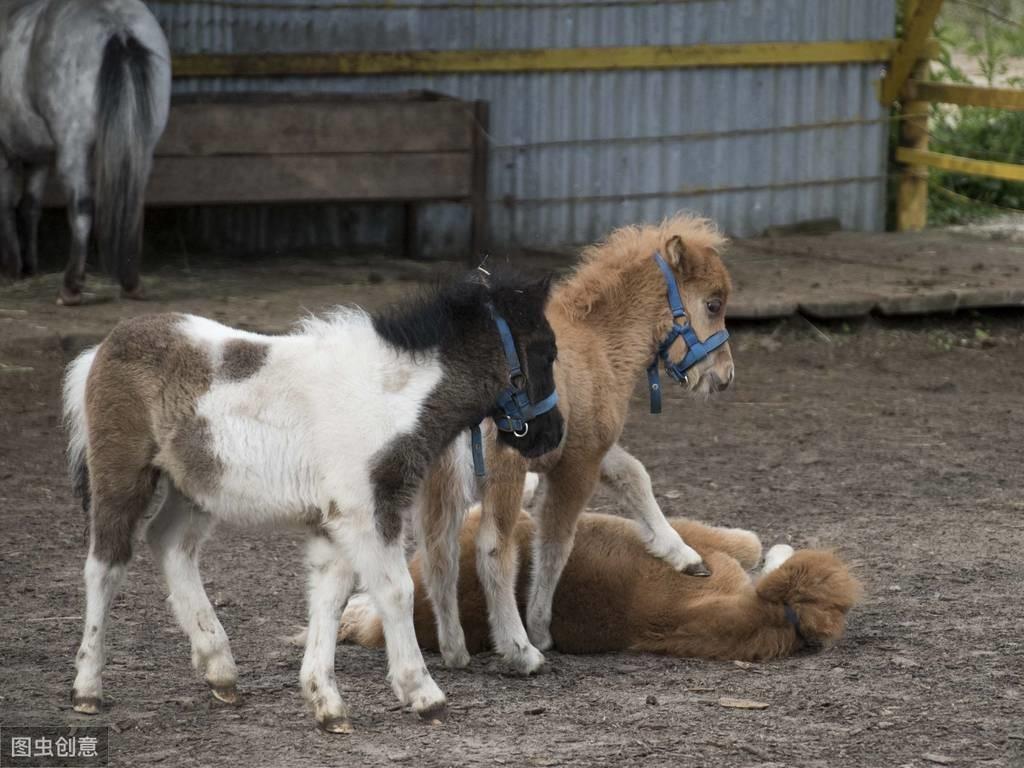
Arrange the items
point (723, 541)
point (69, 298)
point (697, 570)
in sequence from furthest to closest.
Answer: point (69, 298), point (723, 541), point (697, 570)

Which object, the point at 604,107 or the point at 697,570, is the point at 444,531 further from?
the point at 604,107

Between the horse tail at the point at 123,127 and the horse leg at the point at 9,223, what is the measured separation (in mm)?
1105

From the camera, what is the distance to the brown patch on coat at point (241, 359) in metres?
4.43

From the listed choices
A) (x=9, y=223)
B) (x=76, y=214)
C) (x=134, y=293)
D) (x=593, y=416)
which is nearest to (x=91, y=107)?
(x=76, y=214)

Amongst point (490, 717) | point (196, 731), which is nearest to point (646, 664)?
point (490, 717)

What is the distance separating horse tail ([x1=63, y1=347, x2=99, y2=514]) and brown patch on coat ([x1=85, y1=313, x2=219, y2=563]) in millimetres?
123

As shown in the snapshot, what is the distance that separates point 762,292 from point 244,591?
18.1 ft

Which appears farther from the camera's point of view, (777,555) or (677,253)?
(777,555)

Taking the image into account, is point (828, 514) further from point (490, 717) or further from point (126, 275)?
point (126, 275)

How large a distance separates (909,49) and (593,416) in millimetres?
8496

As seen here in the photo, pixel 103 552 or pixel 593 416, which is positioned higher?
pixel 593 416

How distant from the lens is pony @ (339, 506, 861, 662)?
491cm

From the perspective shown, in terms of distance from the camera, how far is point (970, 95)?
12.6m

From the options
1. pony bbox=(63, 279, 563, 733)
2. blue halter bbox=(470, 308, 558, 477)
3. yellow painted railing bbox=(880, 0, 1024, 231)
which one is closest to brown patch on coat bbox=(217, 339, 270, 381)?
pony bbox=(63, 279, 563, 733)
